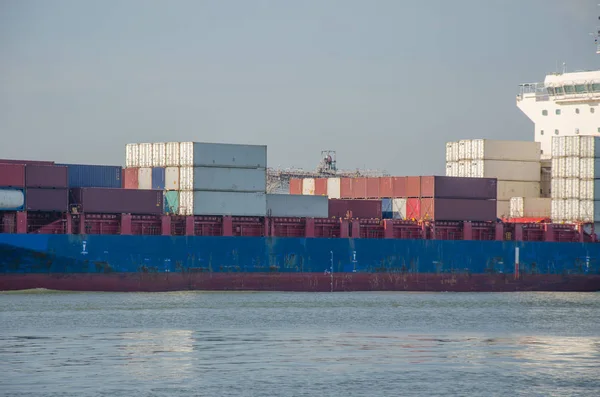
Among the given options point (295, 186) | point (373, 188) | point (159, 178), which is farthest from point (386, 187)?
point (159, 178)

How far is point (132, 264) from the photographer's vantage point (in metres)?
61.0

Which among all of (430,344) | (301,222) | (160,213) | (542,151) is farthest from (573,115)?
(430,344)

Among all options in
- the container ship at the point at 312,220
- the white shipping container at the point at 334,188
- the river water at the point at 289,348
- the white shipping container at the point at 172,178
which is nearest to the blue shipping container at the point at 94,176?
the container ship at the point at 312,220

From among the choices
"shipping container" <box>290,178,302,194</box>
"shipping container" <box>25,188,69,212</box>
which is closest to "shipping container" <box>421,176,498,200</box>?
"shipping container" <box>290,178,302,194</box>

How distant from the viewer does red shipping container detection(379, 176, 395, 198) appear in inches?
2837

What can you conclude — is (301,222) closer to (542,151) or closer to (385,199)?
(385,199)

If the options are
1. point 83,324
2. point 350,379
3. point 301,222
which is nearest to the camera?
point 350,379

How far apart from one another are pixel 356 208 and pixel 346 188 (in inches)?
149

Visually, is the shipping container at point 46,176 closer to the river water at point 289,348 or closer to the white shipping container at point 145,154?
the river water at point 289,348

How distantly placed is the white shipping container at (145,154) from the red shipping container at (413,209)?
17162 mm

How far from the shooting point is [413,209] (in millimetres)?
71250

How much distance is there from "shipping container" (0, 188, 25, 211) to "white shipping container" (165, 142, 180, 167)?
9.59 m

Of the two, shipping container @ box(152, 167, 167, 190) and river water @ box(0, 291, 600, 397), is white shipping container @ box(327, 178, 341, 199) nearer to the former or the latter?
shipping container @ box(152, 167, 167, 190)

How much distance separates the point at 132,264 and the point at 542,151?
37335 mm
